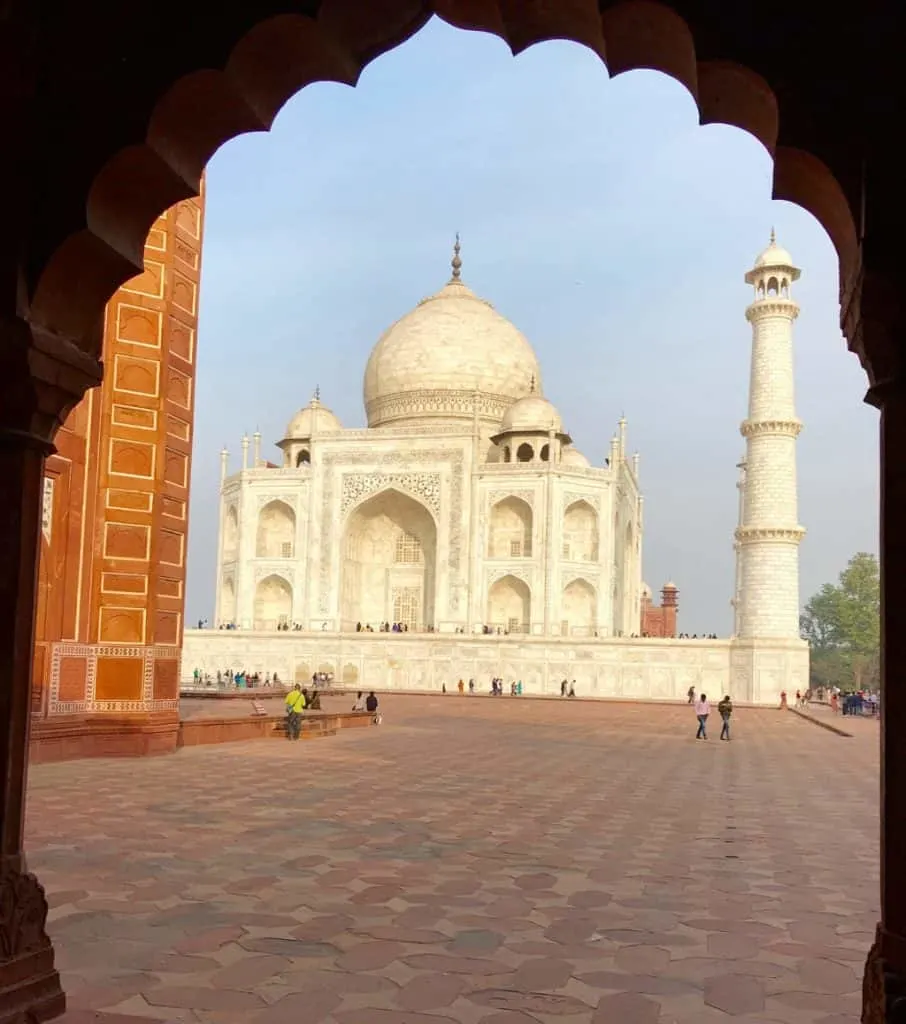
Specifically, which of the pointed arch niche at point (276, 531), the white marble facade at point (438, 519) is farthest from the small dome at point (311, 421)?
the pointed arch niche at point (276, 531)

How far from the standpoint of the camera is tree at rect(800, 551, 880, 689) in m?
55.7

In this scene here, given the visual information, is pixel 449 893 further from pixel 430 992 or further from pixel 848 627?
pixel 848 627

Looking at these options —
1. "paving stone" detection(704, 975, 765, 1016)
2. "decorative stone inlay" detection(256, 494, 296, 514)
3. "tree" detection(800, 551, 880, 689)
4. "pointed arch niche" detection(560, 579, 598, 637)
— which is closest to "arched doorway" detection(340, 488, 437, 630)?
"decorative stone inlay" detection(256, 494, 296, 514)

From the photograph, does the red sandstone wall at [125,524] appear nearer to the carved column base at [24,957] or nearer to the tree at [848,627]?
the carved column base at [24,957]

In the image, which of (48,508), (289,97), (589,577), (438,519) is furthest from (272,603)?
(289,97)

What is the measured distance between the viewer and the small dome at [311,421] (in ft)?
152

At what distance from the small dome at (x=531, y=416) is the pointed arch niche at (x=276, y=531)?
902cm

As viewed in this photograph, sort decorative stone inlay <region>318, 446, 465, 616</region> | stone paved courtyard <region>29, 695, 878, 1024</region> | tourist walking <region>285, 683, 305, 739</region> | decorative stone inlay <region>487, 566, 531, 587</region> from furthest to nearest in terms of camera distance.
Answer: decorative stone inlay <region>318, 446, 465, 616</region> → decorative stone inlay <region>487, 566, 531, 587</region> → tourist walking <region>285, 683, 305, 739</region> → stone paved courtyard <region>29, 695, 878, 1024</region>

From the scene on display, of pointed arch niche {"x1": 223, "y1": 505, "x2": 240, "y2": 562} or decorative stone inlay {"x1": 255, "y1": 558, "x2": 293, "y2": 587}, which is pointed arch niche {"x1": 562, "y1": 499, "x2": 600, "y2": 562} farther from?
pointed arch niche {"x1": 223, "y1": 505, "x2": 240, "y2": 562}

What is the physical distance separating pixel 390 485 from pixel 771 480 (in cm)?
1363

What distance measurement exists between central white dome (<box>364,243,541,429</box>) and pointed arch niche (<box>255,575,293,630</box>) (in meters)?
8.46

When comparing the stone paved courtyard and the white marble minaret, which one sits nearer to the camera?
the stone paved courtyard

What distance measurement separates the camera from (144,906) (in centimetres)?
518

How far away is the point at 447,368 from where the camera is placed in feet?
151
